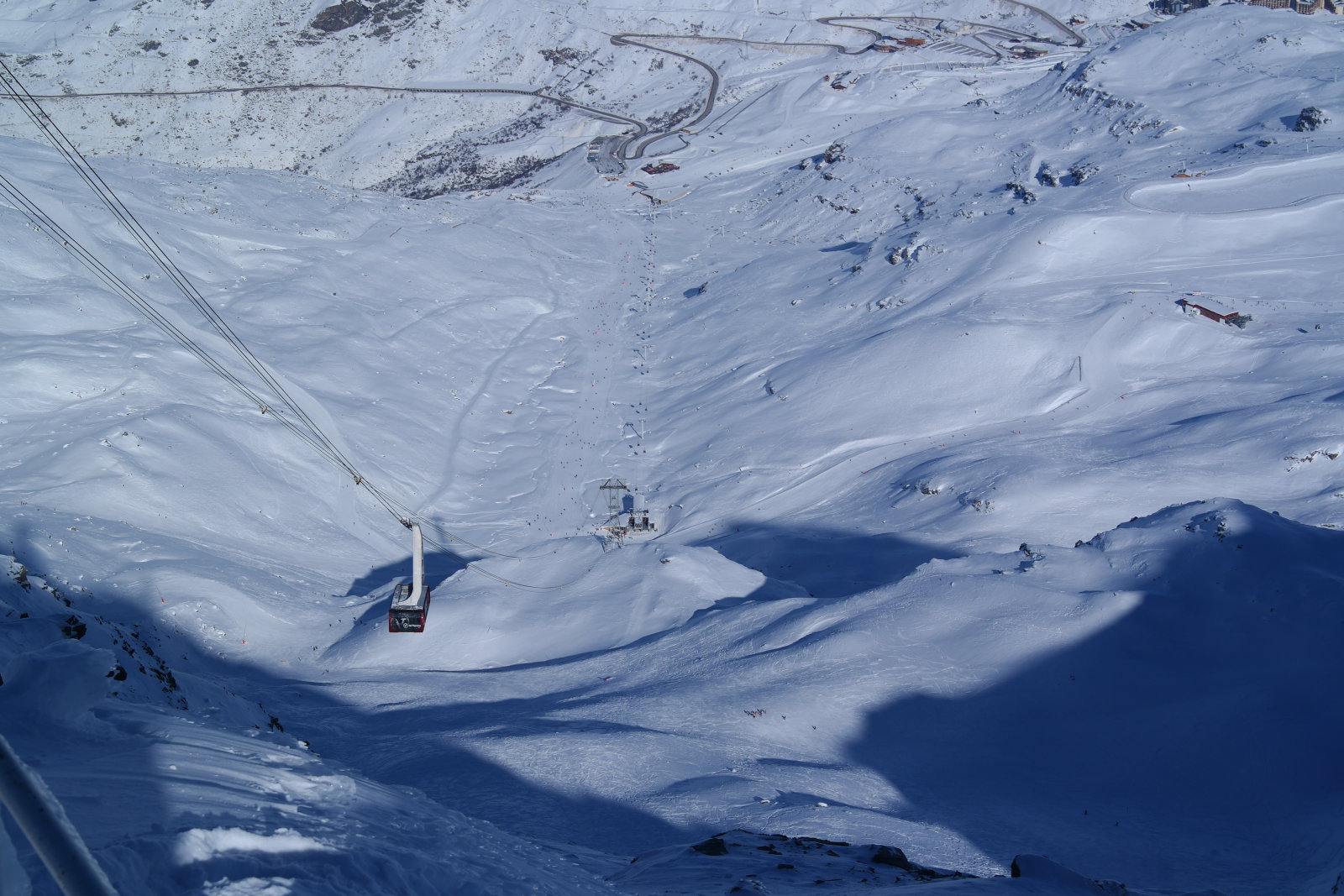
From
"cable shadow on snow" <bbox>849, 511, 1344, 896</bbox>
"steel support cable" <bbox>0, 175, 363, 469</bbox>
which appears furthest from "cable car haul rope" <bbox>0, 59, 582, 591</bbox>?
"cable shadow on snow" <bbox>849, 511, 1344, 896</bbox>

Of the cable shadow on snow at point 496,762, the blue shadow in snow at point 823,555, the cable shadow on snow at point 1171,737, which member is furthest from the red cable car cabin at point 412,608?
the cable shadow on snow at point 1171,737

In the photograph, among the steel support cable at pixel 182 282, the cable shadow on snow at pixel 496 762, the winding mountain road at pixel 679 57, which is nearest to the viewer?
the cable shadow on snow at pixel 496 762

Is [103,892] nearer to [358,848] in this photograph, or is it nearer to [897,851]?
[358,848]

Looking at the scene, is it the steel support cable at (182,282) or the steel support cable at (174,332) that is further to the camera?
the steel support cable at (182,282)

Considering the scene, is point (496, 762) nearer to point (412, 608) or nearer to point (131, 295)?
point (412, 608)

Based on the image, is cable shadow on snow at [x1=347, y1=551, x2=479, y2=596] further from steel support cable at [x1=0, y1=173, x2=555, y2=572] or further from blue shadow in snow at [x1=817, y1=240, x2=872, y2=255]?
blue shadow in snow at [x1=817, y1=240, x2=872, y2=255]

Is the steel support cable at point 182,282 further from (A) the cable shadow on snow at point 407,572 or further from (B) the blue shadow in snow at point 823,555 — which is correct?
(B) the blue shadow in snow at point 823,555
